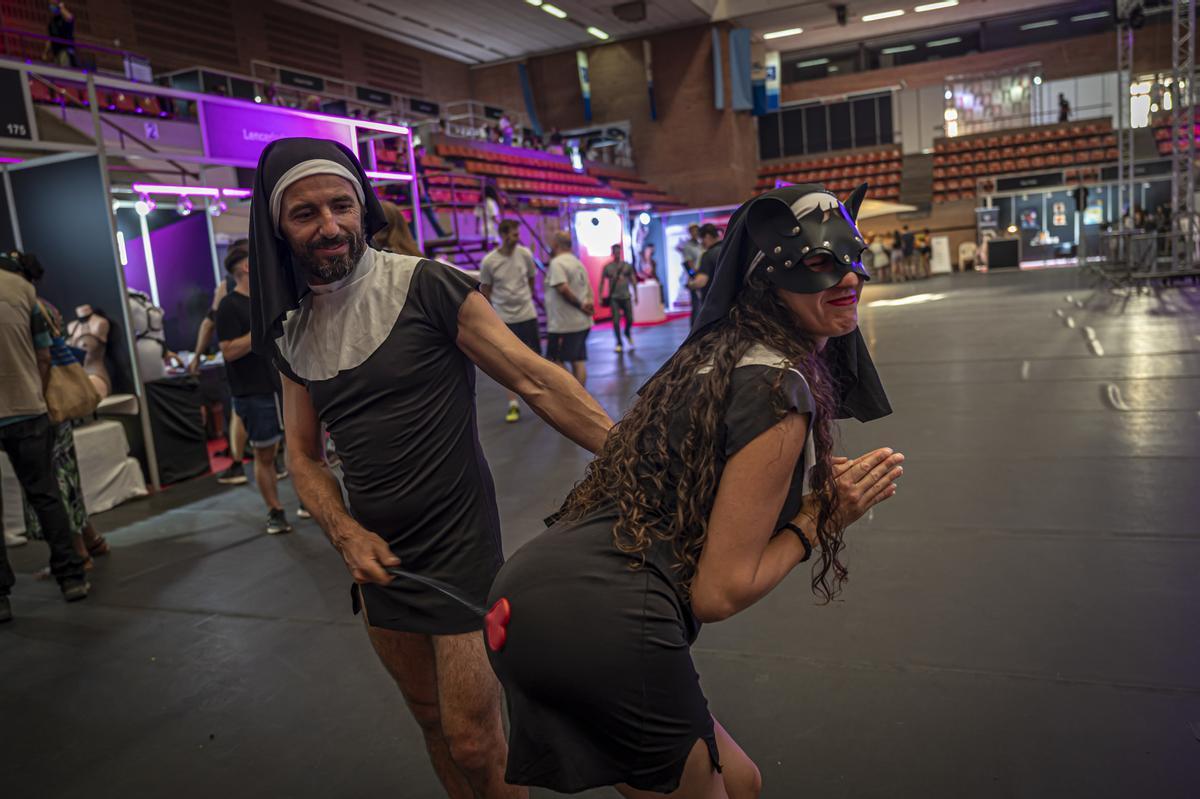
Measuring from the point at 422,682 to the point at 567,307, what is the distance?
601 cm

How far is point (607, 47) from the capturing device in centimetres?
2478

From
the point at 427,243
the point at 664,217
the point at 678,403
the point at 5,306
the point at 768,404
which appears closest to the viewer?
the point at 768,404

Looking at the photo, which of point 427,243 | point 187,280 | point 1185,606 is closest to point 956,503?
point 1185,606

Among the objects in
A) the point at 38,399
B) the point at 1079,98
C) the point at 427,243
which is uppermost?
the point at 1079,98

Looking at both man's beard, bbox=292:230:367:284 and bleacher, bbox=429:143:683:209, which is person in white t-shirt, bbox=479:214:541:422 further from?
bleacher, bbox=429:143:683:209

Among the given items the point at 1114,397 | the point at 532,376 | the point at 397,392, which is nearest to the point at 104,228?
the point at 397,392

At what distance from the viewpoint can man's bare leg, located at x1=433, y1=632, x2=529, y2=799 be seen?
1660mm

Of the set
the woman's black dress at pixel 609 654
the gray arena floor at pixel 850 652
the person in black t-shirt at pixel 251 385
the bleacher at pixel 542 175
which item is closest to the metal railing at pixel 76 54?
the bleacher at pixel 542 175

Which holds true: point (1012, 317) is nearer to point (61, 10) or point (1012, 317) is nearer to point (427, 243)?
point (427, 243)

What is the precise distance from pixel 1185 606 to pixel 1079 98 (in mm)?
28681

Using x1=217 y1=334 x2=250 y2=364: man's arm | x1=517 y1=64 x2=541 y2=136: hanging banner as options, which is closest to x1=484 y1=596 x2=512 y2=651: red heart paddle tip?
x1=217 y1=334 x2=250 y2=364: man's arm

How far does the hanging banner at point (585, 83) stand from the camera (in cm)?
2473

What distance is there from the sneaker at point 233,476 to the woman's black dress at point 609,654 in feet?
18.0

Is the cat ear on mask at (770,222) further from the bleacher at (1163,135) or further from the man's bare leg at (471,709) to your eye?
the bleacher at (1163,135)
